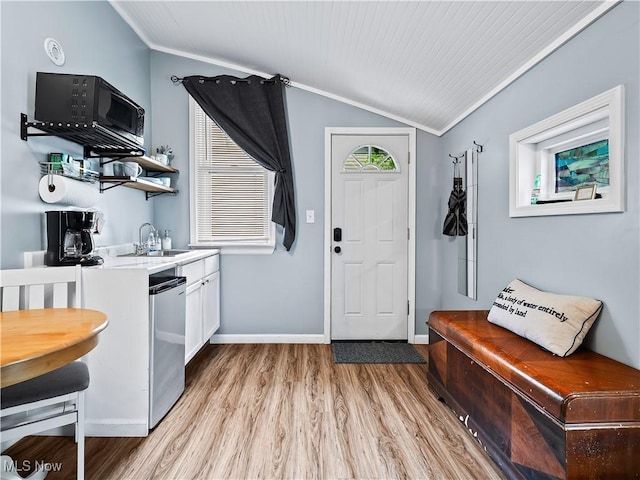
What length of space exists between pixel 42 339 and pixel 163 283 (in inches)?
41.0

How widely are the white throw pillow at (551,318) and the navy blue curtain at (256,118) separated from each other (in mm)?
2122

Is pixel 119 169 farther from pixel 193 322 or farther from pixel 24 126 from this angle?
pixel 193 322

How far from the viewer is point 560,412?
1256 mm

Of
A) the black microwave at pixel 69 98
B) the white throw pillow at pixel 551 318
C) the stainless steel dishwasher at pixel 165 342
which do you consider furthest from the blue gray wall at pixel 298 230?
the white throw pillow at pixel 551 318

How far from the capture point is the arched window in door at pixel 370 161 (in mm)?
3645

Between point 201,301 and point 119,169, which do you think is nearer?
point 119,169

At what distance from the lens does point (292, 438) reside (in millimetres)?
1982

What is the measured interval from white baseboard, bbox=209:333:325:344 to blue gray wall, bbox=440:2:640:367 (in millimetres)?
1663

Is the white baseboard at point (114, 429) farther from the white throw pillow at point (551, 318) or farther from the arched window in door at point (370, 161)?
the arched window in door at point (370, 161)

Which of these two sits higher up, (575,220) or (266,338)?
(575,220)

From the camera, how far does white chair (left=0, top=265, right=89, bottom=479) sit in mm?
1403

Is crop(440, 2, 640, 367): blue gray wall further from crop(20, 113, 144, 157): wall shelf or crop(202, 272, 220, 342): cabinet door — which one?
crop(20, 113, 144, 157): wall shelf

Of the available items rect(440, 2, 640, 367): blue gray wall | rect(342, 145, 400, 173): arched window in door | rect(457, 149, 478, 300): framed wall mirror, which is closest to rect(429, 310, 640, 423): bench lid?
rect(440, 2, 640, 367): blue gray wall

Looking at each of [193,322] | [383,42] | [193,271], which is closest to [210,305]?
[193,322]
